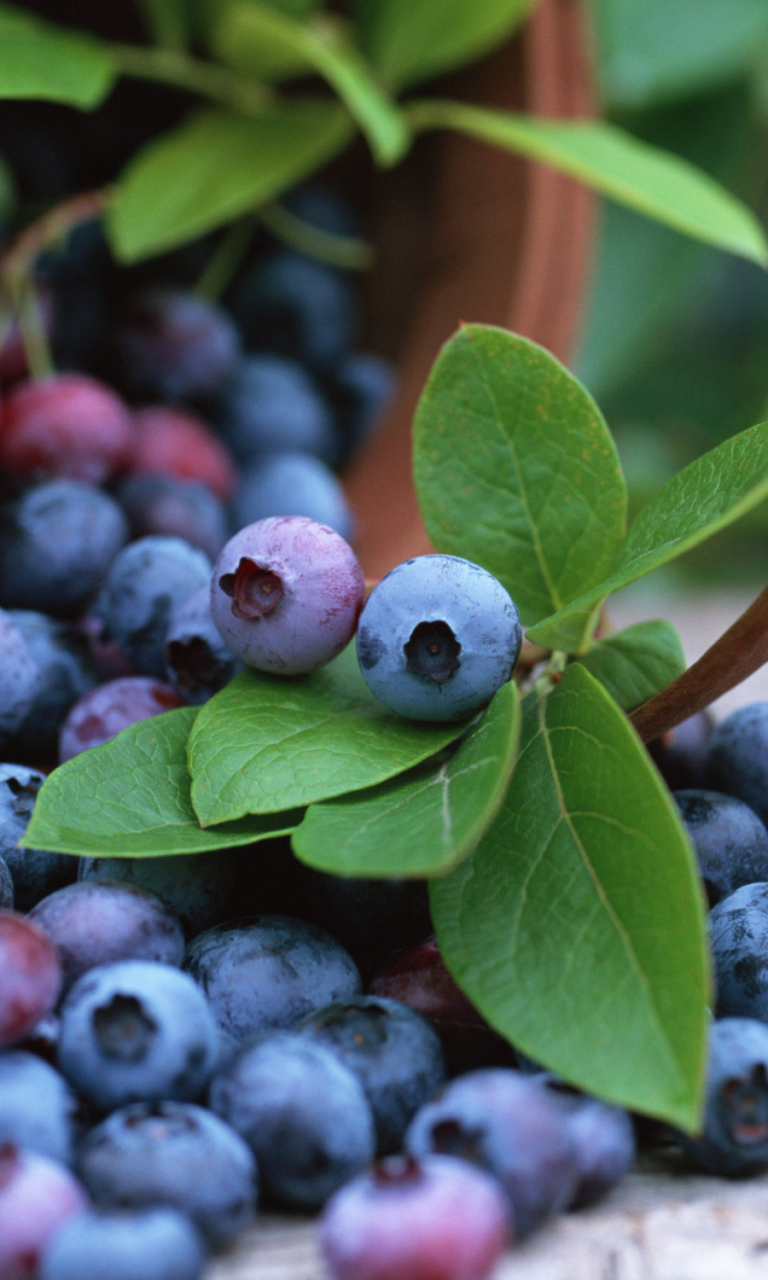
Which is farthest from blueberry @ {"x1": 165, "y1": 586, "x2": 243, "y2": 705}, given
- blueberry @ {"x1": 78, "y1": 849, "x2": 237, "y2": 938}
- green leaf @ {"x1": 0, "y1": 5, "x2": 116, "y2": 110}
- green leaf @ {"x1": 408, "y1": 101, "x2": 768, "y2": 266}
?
green leaf @ {"x1": 408, "y1": 101, "x2": 768, "y2": 266}

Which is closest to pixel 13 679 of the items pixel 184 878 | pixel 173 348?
pixel 184 878

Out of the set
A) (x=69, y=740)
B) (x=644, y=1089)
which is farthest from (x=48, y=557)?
(x=644, y=1089)

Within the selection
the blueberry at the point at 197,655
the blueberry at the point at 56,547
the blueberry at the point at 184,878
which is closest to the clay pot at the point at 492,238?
the blueberry at the point at 56,547

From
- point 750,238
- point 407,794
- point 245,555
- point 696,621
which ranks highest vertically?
point 750,238

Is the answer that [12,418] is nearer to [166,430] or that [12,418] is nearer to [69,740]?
[166,430]

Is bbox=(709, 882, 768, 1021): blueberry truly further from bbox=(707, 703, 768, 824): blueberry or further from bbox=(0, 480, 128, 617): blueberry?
bbox=(0, 480, 128, 617): blueberry

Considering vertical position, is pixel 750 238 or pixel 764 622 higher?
pixel 750 238

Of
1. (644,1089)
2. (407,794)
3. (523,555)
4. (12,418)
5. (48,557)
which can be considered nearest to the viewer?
(644,1089)

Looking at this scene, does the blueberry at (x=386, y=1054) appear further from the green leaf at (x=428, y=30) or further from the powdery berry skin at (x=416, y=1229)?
the green leaf at (x=428, y=30)
